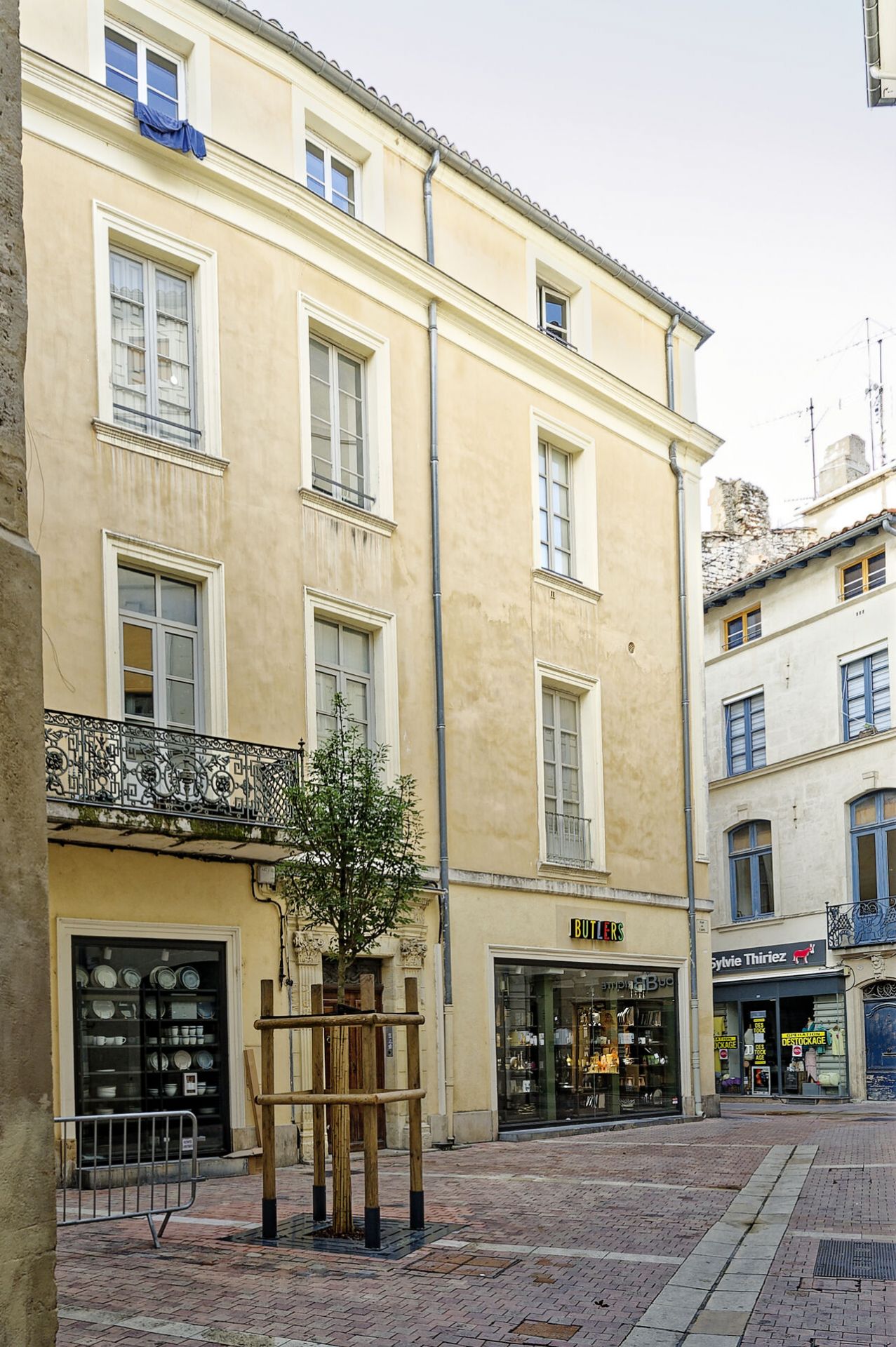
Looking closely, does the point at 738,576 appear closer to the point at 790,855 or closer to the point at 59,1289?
the point at 790,855

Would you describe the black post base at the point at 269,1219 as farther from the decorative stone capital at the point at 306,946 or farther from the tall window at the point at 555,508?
the tall window at the point at 555,508

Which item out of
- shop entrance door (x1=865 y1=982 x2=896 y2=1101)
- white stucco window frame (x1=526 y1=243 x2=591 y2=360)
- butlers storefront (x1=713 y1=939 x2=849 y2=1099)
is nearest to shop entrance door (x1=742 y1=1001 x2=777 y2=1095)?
butlers storefront (x1=713 y1=939 x2=849 y2=1099)

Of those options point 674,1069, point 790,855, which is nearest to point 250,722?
point 674,1069

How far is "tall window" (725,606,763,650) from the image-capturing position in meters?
36.1

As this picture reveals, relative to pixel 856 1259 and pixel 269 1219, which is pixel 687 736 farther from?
A: pixel 856 1259

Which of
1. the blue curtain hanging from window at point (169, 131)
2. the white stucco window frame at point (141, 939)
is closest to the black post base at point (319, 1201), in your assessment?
the white stucco window frame at point (141, 939)

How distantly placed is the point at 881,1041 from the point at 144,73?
2481cm

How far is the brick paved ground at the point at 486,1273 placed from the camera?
688 cm

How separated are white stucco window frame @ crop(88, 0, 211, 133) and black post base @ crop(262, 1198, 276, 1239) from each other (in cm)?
1157

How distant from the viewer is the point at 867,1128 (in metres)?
20.7

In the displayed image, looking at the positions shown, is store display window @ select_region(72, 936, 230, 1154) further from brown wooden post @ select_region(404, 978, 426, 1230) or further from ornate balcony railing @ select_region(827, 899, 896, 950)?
ornate balcony railing @ select_region(827, 899, 896, 950)

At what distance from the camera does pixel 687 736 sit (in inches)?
940

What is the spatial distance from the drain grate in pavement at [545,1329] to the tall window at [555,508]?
49.5 ft

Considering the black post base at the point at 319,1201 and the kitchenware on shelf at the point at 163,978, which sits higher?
the kitchenware on shelf at the point at 163,978
